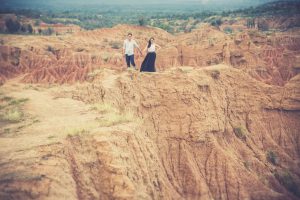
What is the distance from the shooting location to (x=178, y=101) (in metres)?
16.8

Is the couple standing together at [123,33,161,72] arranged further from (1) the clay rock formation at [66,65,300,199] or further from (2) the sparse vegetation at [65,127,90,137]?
(2) the sparse vegetation at [65,127,90,137]

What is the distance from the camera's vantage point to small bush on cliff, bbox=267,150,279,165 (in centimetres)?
1864

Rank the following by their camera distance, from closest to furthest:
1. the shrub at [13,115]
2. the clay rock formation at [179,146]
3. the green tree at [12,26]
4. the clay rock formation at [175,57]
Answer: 1. the clay rock formation at [179,146]
2. the shrub at [13,115]
3. the clay rock formation at [175,57]
4. the green tree at [12,26]

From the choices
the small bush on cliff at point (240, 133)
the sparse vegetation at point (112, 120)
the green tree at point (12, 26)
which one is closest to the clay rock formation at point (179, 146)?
the small bush on cliff at point (240, 133)

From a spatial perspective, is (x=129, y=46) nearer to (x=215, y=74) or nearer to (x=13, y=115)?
(x=215, y=74)

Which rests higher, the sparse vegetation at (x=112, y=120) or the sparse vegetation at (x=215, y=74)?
the sparse vegetation at (x=112, y=120)

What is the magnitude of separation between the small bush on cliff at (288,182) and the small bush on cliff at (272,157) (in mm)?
1094

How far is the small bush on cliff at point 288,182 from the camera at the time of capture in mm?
17031

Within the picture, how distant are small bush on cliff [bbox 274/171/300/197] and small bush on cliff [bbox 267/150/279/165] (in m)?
1.09

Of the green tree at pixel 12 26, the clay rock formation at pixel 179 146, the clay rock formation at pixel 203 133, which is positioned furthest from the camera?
the green tree at pixel 12 26

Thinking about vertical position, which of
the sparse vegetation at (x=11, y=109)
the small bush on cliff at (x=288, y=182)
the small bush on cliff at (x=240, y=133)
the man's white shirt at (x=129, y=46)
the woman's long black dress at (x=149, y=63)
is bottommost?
the small bush on cliff at (x=288, y=182)

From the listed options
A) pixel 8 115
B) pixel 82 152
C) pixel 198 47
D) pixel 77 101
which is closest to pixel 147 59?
pixel 77 101

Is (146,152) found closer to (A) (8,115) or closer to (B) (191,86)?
(A) (8,115)

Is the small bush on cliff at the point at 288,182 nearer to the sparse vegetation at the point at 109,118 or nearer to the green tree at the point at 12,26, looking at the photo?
the sparse vegetation at the point at 109,118
